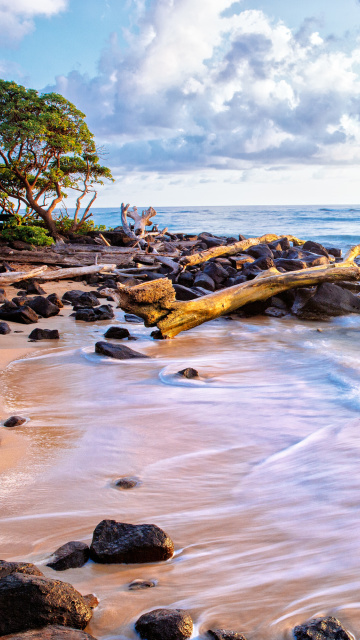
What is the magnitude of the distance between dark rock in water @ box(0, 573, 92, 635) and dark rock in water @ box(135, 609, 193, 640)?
0.22 metres

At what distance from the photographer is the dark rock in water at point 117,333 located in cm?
637

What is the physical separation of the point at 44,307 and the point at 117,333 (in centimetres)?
165

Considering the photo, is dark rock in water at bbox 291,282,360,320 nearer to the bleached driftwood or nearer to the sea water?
the sea water

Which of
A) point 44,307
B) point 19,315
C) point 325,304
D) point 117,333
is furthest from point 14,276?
point 325,304

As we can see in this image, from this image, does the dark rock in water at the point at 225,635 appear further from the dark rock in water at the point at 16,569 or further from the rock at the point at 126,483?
the rock at the point at 126,483

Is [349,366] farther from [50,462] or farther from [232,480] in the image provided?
[50,462]

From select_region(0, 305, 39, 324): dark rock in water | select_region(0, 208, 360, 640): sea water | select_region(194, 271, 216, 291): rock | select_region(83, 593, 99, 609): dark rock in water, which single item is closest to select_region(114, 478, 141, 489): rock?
select_region(0, 208, 360, 640): sea water

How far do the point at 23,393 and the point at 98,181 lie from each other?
54.0 feet

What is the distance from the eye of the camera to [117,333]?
20.9 ft

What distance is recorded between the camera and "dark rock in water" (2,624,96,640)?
137 centimetres

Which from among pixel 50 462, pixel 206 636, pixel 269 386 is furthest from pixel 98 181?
pixel 206 636

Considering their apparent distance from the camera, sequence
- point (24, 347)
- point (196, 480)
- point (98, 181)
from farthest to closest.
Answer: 1. point (98, 181)
2. point (24, 347)
3. point (196, 480)

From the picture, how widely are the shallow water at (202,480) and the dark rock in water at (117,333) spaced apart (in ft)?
3.62

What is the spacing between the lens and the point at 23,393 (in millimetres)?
4172
